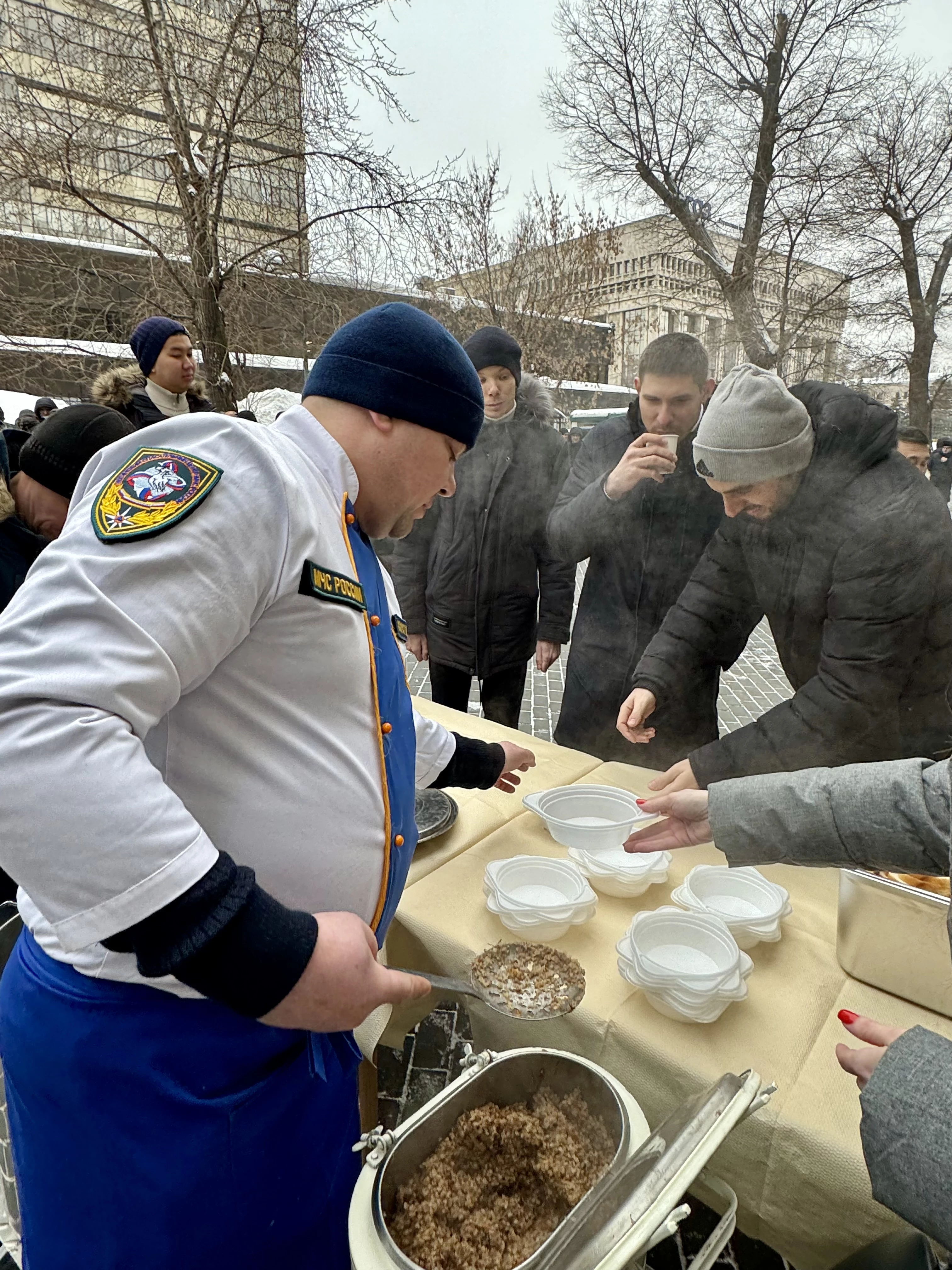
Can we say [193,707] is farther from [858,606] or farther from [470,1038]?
[470,1038]

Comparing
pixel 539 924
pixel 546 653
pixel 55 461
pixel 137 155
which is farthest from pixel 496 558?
pixel 137 155

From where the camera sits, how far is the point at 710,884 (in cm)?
163

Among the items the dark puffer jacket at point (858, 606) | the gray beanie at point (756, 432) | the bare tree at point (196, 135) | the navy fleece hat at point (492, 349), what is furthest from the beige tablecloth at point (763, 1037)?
the bare tree at point (196, 135)

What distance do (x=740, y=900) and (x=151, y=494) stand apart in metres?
1.49

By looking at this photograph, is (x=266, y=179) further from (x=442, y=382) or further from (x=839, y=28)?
(x=442, y=382)

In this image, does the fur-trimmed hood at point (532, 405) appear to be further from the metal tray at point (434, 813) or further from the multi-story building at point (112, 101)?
the multi-story building at point (112, 101)

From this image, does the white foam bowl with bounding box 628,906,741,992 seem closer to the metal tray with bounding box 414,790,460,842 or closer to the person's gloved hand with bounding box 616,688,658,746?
the metal tray with bounding box 414,790,460,842

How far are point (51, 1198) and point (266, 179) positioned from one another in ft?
25.0

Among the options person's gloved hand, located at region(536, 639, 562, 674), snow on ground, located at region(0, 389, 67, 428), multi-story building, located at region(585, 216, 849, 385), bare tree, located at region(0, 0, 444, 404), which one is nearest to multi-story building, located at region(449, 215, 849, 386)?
multi-story building, located at region(585, 216, 849, 385)

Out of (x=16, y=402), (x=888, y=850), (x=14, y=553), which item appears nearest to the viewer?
(x=888, y=850)

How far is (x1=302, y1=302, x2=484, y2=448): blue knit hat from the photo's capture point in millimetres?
1103

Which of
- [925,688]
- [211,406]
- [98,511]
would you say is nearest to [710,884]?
[925,688]

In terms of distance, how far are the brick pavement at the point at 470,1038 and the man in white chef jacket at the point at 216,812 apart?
0.99 m

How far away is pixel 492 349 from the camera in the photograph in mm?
3080
